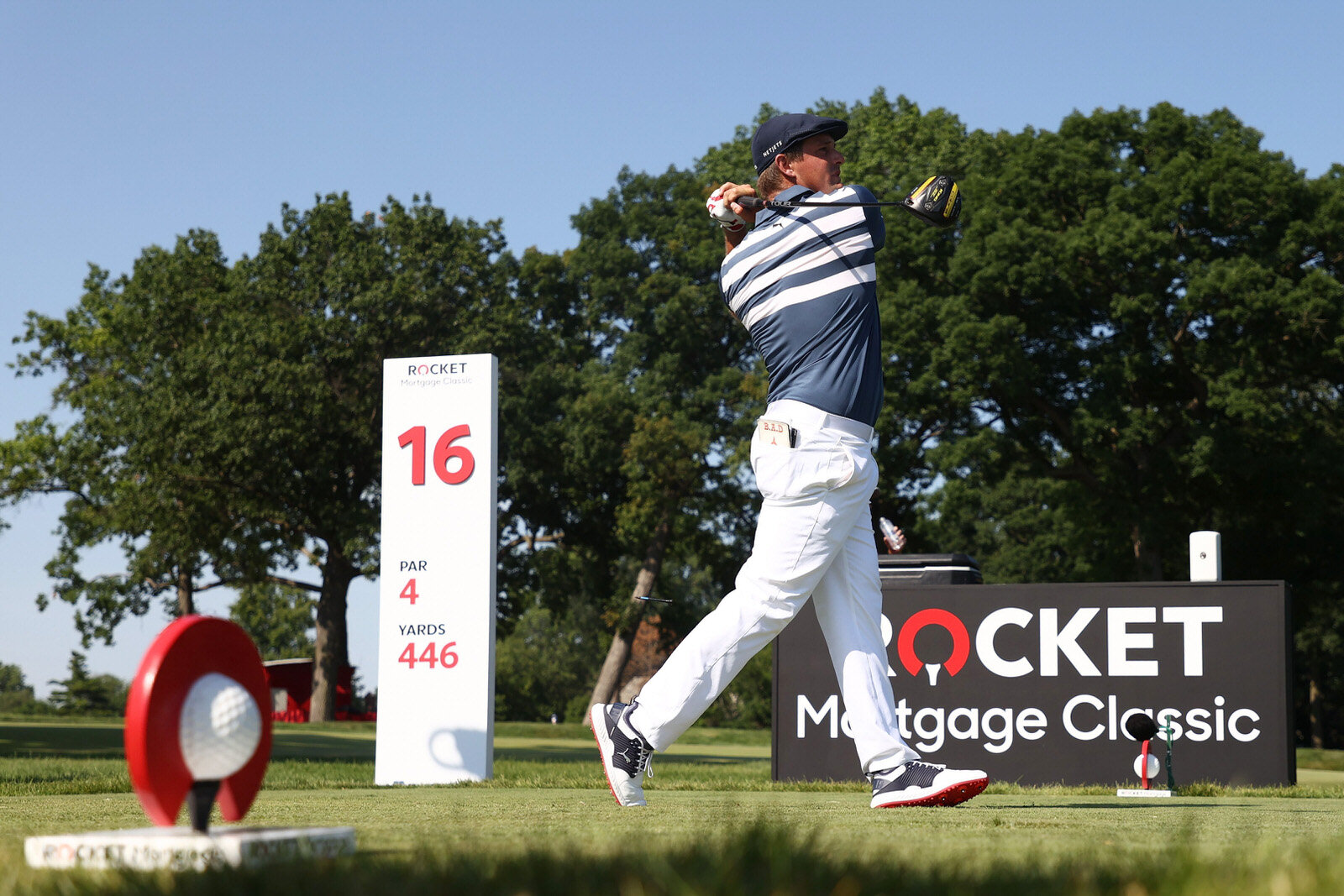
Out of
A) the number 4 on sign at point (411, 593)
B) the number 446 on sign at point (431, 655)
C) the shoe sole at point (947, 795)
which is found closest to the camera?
the shoe sole at point (947, 795)

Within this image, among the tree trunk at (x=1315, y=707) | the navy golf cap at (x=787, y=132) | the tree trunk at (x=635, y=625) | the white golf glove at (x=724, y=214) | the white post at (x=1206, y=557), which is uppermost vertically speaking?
the navy golf cap at (x=787, y=132)

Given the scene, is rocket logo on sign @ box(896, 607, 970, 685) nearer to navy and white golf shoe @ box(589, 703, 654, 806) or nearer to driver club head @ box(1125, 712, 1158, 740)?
driver club head @ box(1125, 712, 1158, 740)

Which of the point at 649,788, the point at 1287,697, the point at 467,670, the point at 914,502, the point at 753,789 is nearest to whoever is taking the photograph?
the point at 753,789

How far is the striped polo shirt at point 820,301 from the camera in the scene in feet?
14.5

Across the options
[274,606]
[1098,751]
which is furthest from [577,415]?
[274,606]

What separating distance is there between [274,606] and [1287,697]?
6553 cm

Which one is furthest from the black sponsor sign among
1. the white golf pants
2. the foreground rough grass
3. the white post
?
the white golf pants

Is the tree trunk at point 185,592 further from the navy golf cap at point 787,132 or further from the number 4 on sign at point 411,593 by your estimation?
the navy golf cap at point 787,132

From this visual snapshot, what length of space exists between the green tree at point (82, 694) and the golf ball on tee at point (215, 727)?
189 ft

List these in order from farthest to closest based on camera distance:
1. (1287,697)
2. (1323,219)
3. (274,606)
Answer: (274,606), (1323,219), (1287,697)

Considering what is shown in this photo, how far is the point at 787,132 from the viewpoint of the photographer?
192 inches

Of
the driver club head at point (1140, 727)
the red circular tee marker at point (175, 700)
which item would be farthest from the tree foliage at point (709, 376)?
the red circular tee marker at point (175, 700)

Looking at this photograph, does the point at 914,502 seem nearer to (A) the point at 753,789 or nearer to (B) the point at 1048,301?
(B) the point at 1048,301

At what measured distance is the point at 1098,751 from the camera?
8.20 metres
